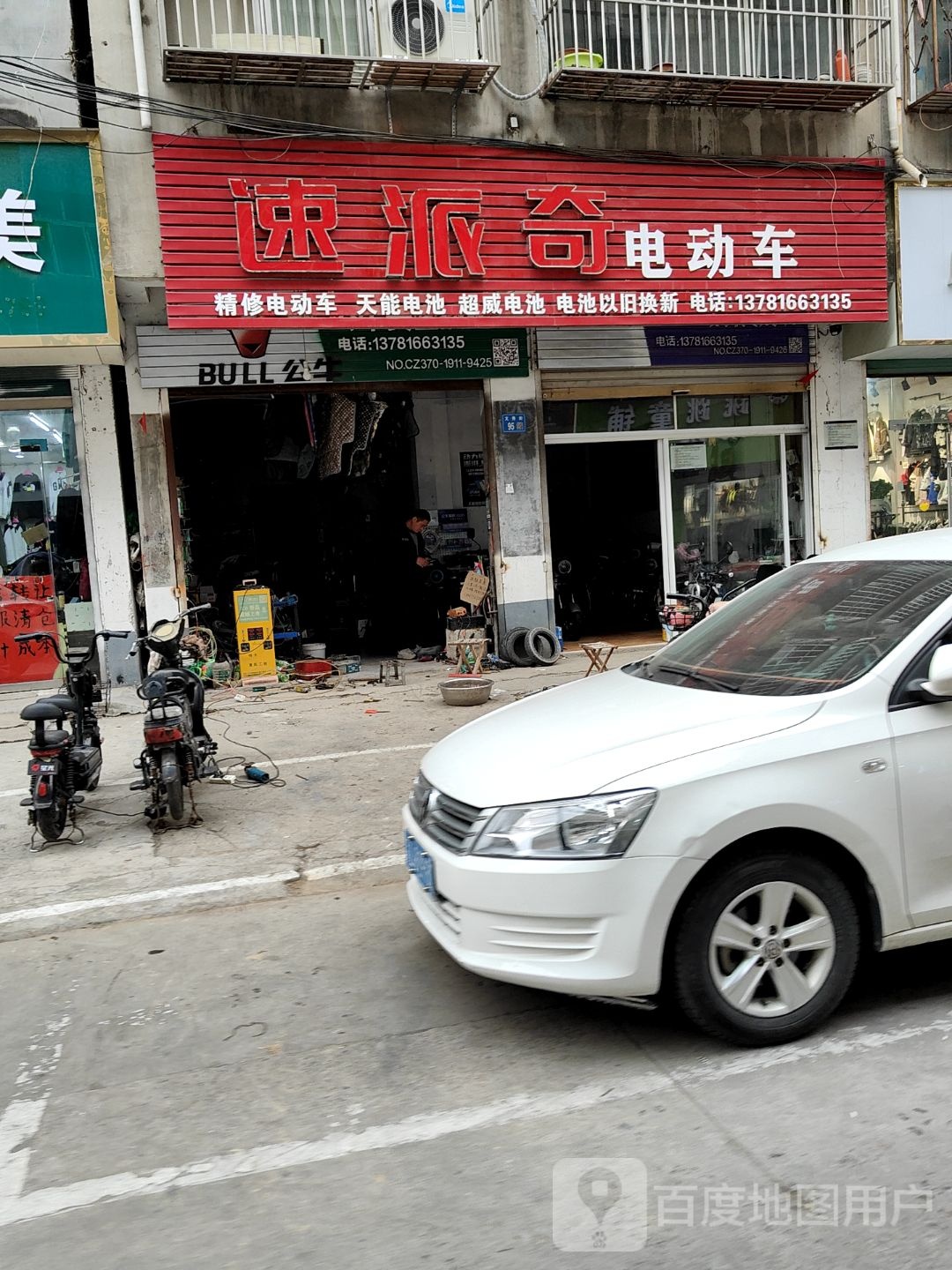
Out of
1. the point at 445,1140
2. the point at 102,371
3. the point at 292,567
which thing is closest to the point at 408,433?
the point at 292,567

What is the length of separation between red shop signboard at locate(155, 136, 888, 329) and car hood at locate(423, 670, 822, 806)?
24.9 ft

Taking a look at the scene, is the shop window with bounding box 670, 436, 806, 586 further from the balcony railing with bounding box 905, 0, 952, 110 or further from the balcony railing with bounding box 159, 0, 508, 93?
the balcony railing with bounding box 159, 0, 508, 93

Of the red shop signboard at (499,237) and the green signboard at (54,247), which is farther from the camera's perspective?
the red shop signboard at (499,237)

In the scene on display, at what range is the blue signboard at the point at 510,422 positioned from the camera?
1248 centimetres

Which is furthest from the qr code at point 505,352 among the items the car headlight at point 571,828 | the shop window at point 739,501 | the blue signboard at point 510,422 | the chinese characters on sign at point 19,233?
the car headlight at point 571,828

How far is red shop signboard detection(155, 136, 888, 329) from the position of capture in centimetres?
1021

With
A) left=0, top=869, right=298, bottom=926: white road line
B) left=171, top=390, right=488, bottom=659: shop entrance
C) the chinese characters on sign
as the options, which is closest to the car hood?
left=0, top=869, right=298, bottom=926: white road line

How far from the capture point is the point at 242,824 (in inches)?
255

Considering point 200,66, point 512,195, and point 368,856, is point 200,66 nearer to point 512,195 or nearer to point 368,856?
point 512,195

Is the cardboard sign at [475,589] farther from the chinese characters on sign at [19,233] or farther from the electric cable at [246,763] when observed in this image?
the chinese characters on sign at [19,233]

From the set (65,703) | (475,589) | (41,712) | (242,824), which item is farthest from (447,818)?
(475,589)

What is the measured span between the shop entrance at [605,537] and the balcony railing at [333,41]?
4959 millimetres

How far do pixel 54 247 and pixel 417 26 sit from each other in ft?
14.3

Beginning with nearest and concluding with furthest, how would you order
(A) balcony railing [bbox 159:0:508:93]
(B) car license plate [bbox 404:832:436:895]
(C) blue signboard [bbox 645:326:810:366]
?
1. (B) car license plate [bbox 404:832:436:895]
2. (A) balcony railing [bbox 159:0:508:93]
3. (C) blue signboard [bbox 645:326:810:366]
